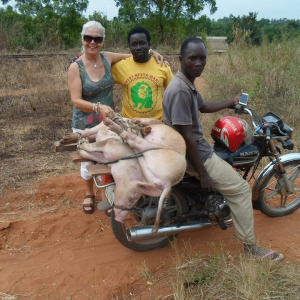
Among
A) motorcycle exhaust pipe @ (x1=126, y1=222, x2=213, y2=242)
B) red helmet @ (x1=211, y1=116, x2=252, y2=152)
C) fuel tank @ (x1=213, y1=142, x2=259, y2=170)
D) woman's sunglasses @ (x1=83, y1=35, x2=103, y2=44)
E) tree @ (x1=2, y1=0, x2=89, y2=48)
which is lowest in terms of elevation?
motorcycle exhaust pipe @ (x1=126, y1=222, x2=213, y2=242)

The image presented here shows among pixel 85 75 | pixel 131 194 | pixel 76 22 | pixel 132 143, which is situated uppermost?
pixel 76 22

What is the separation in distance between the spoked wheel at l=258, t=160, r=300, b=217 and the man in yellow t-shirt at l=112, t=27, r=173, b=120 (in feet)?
4.77

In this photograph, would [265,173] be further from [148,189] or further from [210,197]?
[148,189]

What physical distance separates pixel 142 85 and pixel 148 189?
1415mm

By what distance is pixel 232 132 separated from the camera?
288 cm

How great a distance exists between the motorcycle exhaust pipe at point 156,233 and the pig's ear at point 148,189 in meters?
0.68

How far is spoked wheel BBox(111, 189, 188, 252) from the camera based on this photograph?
113 inches

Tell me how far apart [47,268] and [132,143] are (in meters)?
1.57

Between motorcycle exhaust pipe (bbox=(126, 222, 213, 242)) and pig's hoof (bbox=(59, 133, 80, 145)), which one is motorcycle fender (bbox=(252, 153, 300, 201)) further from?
pig's hoof (bbox=(59, 133, 80, 145))

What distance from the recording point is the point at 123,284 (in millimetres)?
2750

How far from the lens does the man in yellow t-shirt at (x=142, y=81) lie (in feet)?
10.7

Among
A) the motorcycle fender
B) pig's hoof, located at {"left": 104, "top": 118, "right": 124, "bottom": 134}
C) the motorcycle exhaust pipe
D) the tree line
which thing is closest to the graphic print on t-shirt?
pig's hoof, located at {"left": 104, "top": 118, "right": 124, "bottom": 134}

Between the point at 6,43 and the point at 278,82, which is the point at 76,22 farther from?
the point at 278,82

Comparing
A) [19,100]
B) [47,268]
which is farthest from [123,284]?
[19,100]
